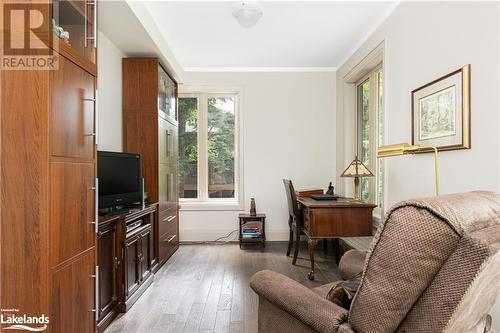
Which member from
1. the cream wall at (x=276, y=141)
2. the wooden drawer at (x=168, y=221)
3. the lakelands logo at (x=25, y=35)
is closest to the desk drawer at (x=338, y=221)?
the cream wall at (x=276, y=141)

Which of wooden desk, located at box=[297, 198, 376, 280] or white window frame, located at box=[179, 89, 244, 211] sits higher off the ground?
white window frame, located at box=[179, 89, 244, 211]

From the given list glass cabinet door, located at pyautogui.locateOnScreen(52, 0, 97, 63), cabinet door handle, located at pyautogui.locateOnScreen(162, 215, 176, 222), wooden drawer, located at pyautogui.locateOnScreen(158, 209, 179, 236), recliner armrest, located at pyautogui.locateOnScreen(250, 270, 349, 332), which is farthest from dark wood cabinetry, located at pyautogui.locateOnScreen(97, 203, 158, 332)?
recliner armrest, located at pyautogui.locateOnScreen(250, 270, 349, 332)

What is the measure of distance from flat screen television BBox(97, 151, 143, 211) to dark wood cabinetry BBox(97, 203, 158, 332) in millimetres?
155

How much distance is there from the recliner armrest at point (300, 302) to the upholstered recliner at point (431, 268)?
0.22ft

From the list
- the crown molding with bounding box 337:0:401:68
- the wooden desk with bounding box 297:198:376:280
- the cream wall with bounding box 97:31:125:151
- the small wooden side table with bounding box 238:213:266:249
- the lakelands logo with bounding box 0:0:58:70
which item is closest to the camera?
the lakelands logo with bounding box 0:0:58:70

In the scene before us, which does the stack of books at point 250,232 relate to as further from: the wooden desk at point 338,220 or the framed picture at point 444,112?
A: the framed picture at point 444,112

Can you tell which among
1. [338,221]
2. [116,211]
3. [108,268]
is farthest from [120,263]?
[338,221]

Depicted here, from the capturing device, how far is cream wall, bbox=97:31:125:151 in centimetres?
312

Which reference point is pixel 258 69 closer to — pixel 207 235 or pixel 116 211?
pixel 207 235

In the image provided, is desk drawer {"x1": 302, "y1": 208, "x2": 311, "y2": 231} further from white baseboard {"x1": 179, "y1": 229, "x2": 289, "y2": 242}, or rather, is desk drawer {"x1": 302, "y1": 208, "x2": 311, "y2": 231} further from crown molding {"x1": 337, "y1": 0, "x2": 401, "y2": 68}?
crown molding {"x1": 337, "y1": 0, "x2": 401, "y2": 68}

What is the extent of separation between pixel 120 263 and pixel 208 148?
2.78 metres

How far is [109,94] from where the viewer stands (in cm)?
333

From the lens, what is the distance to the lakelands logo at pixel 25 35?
4.81ft

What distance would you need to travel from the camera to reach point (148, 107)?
3.62 meters
